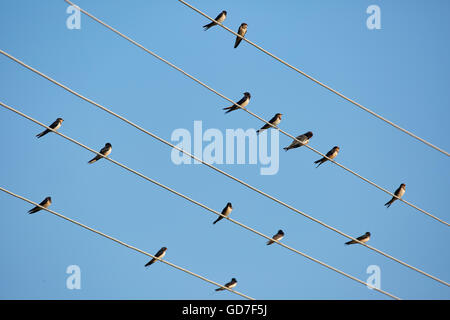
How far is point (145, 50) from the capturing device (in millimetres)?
11898

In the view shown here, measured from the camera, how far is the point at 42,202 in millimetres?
19438
